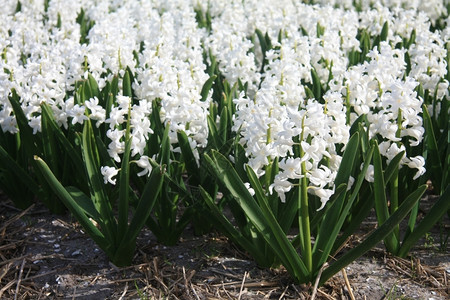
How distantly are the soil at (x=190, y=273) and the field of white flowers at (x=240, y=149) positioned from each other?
0.10 meters

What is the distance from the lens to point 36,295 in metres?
3.05

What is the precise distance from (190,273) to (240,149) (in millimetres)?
708

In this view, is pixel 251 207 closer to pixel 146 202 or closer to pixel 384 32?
pixel 146 202

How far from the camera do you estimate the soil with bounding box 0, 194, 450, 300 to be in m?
2.92

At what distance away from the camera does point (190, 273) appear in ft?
9.98

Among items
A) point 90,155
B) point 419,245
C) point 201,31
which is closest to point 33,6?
point 201,31

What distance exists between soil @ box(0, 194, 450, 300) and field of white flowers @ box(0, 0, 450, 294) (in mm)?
96

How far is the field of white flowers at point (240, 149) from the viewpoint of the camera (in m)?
2.64

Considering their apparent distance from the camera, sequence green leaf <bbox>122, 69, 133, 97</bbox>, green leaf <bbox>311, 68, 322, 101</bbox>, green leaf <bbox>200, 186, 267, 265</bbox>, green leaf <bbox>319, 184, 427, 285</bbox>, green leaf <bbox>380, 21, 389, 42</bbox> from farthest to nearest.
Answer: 1. green leaf <bbox>380, 21, 389, 42</bbox>
2. green leaf <bbox>311, 68, 322, 101</bbox>
3. green leaf <bbox>122, 69, 133, 97</bbox>
4. green leaf <bbox>200, 186, 267, 265</bbox>
5. green leaf <bbox>319, 184, 427, 285</bbox>

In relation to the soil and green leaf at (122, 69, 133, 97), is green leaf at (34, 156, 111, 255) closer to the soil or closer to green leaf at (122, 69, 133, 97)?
the soil

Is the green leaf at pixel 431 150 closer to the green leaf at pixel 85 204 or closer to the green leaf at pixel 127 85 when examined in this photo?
the green leaf at pixel 127 85

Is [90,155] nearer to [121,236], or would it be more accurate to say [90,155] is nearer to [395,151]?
[121,236]

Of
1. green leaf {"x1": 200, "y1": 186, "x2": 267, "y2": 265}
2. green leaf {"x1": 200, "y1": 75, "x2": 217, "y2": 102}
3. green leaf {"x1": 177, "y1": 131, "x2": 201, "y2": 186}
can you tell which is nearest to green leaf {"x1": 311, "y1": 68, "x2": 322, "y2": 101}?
green leaf {"x1": 200, "y1": 75, "x2": 217, "y2": 102}

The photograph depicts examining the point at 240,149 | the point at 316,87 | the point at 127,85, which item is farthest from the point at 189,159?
the point at 316,87
